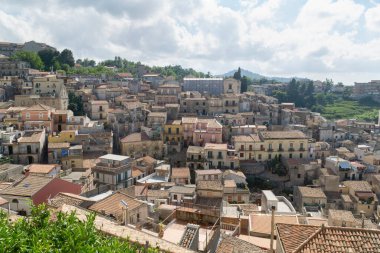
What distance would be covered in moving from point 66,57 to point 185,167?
55.1m

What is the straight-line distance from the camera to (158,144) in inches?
1854

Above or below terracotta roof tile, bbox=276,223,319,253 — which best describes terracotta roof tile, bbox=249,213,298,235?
below

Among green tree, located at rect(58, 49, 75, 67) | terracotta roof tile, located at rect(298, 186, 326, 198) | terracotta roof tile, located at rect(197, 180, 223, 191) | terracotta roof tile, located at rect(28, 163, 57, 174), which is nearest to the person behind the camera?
terracotta roof tile, located at rect(28, 163, 57, 174)

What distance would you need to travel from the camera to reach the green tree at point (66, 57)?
85.2 meters

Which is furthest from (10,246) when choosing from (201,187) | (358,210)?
(358,210)

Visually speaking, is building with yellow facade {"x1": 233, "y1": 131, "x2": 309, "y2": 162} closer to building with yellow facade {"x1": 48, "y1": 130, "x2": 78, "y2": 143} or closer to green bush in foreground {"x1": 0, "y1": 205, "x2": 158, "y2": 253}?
building with yellow facade {"x1": 48, "y1": 130, "x2": 78, "y2": 143}

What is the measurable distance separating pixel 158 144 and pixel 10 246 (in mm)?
37970

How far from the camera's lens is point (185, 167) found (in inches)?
1756

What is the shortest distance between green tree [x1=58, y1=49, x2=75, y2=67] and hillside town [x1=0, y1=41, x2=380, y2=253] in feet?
40.4

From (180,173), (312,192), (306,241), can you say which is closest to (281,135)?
(312,192)

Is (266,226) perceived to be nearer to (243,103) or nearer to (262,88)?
(243,103)

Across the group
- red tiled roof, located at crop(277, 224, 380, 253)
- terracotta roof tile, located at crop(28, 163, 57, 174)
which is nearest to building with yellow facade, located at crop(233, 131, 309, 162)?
terracotta roof tile, located at crop(28, 163, 57, 174)

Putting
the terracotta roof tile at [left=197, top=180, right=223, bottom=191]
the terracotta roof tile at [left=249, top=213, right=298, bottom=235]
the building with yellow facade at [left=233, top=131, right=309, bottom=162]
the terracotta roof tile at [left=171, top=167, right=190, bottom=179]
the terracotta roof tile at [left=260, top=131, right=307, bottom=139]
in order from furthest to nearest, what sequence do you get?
the terracotta roof tile at [left=260, top=131, right=307, bottom=139]
the building with yellow facade at [left=233, top=131, right=309, bottom=162]
the terracotta roof tile at [left=171, top=167, right=190, bottom=179]
the terracotta roof tile at [left=197, top=180, right=223, bottom=191]
the terracotta roof tile at [left=249, top=213, right=298, bottom=235]

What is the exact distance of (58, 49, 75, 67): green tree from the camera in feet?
279
